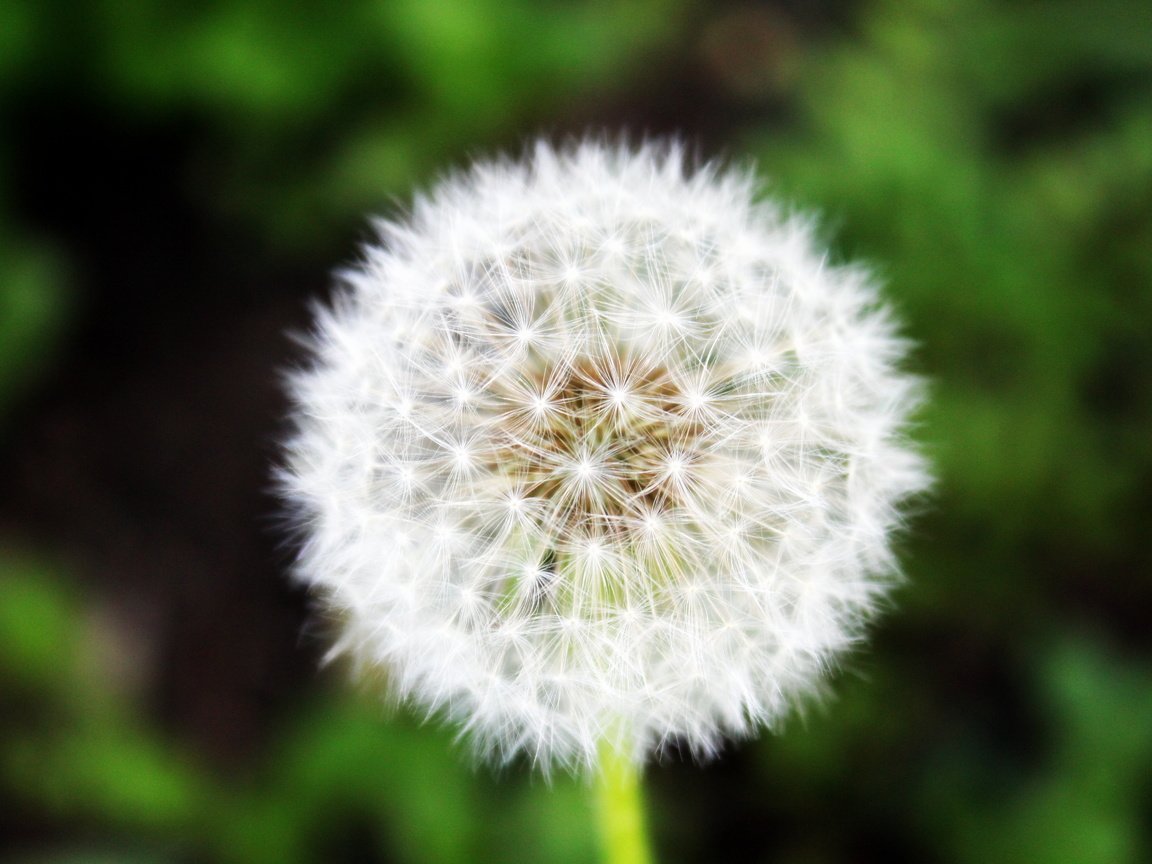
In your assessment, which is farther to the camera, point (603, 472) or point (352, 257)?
point (352, 257)

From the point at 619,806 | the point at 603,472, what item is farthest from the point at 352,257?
the point at 619,806

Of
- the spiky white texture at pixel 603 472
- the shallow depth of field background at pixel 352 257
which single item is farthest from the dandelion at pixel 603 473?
the shallow depth of field background at pixel 352 257

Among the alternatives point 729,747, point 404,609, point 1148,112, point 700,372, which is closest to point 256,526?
point 729,747

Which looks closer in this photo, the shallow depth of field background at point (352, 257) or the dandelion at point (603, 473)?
the dandelion at point (603, 473)

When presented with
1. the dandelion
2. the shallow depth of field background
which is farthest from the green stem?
the shallow depth of field background

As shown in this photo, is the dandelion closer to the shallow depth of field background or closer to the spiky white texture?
the spiky white texture

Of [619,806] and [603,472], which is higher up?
[603,472]

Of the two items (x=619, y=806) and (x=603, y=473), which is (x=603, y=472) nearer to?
(x=603, y=473)

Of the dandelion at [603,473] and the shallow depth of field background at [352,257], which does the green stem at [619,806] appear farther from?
the shallow depth of field background at [352,257]
